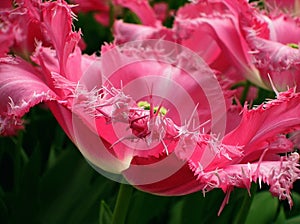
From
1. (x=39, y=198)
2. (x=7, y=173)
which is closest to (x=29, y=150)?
(x=7, y=173)

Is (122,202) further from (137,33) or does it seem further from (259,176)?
(137,33)

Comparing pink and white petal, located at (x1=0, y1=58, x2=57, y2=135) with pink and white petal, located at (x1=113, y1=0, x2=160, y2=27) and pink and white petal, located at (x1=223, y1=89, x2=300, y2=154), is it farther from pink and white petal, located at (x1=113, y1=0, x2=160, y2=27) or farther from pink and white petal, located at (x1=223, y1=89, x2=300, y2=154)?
pink and white petal, located at (x1=113, y1=0, x2=160, y2=27)

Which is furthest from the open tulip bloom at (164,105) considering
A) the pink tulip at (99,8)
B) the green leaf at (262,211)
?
the pink tulip at (99,8)

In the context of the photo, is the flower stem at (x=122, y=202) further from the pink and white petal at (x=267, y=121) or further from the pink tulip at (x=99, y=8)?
the pink tulip at (x=99, y=8)

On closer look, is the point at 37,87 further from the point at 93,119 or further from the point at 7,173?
the point at 7,173

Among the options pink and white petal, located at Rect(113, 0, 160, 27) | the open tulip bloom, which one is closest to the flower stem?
the open tulip bloom
